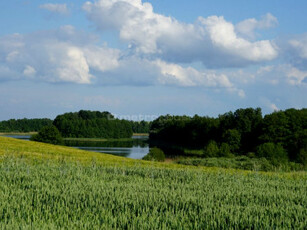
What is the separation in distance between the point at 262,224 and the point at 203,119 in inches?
3824

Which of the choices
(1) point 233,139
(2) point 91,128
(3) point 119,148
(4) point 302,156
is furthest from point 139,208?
(2) point 91,128

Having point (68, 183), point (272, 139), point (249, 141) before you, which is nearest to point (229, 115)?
point (249, 141)

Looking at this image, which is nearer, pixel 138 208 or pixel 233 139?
pixel 138 208

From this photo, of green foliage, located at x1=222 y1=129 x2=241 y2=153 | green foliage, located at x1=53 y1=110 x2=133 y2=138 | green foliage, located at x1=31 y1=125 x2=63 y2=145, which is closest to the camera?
green foliage, located at x1=31 y1=125 x2=63 y2=145

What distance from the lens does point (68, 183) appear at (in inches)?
536

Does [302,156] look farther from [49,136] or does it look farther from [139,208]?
[139,208]

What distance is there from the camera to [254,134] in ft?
267

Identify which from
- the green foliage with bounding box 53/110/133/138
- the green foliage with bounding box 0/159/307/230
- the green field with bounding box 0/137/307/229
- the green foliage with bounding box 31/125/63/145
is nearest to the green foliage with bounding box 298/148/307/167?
the green foliage with bounding box 31/125/63/145

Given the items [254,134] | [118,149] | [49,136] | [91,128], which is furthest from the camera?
[91,128]

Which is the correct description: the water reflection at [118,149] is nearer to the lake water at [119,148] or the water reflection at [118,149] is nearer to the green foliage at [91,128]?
Answer: the lake water at [119,148]

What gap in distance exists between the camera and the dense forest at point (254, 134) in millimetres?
65625

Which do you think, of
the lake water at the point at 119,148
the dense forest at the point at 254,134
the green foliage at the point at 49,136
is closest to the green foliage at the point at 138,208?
the dense forest at the point at 254,134

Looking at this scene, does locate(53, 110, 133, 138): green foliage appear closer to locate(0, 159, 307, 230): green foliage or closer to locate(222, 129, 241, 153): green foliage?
locate(222, 129, 241, 153): green foliage

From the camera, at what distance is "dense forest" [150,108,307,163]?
65625 millimetres
